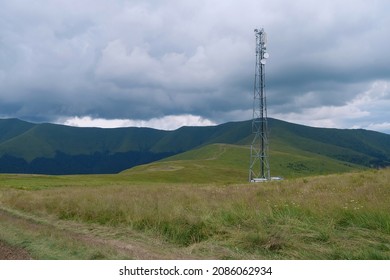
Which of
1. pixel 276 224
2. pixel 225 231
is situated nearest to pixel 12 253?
pixel 225 231

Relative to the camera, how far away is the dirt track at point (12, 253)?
34.4ft

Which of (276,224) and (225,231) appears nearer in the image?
(276,224)

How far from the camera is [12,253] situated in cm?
1105

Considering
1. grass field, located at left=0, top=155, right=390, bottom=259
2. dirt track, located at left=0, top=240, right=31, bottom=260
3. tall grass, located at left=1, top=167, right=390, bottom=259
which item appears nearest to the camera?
dirt track, located at left=0, top=240, right=31, bottom=260

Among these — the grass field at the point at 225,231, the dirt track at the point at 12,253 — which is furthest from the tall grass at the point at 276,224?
the dirt track at the point at 12,253

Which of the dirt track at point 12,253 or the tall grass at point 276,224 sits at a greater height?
the tall grass at point 276,224

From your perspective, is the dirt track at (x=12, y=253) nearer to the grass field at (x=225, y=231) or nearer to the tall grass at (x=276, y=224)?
the grass field at (x=225, y=231)

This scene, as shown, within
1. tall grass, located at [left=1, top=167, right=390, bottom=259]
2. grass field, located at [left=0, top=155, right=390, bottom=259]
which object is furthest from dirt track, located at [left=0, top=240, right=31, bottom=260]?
tall grass, located at [left=1, top=167, right=390, bottom=259]

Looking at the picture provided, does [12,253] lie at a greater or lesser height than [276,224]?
lesser

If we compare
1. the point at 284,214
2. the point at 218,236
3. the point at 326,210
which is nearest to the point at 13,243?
the point at 218,236

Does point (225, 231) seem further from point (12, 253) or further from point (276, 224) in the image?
point (12, 253)

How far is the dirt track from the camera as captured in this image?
10.5m

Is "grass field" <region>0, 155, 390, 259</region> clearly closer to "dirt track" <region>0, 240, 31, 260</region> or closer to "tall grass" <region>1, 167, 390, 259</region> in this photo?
"tall grass" <region>1, 167, 390, 259</region>
